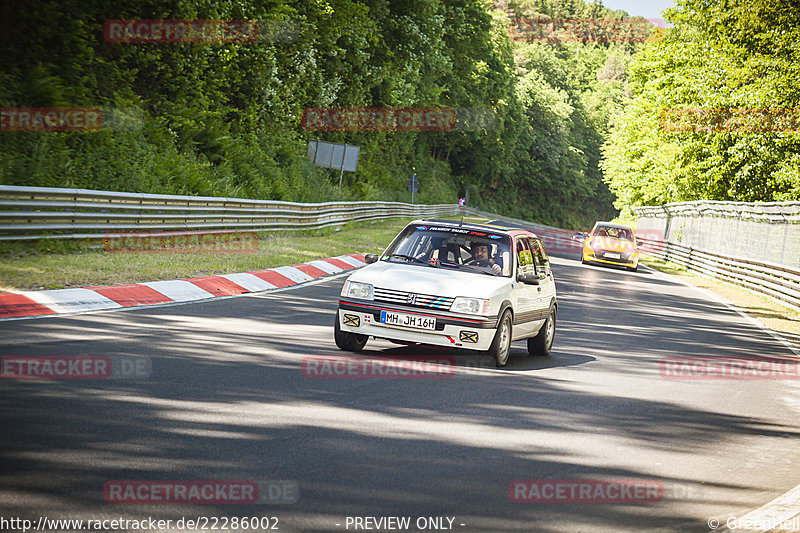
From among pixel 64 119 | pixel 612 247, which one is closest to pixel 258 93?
pixel 612 247

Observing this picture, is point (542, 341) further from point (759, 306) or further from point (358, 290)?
point (759, 306)

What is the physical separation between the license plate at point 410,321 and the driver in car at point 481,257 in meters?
1.47

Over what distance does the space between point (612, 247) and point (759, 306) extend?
35.6 ft

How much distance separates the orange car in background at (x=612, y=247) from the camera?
33.0 metres

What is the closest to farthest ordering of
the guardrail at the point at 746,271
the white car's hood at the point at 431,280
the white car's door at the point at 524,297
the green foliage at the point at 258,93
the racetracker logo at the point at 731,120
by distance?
the white car's hood at the point at 431,280, the white car's door at the point at 524,297, the green foliage at the point at 258,93, the guardrail at the point at 746,271, the racetracker logo at the point at 731,120

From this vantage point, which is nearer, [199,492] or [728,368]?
[199,492]

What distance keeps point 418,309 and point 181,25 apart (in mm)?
21117

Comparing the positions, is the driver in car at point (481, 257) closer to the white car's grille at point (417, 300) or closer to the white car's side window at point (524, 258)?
the white car's side window at point (524, 258)

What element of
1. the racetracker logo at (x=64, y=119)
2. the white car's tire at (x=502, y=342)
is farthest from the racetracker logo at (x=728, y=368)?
the racetracker logo at (x=64, y=119)

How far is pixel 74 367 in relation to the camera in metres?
7.50

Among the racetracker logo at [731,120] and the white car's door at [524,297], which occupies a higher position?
the racetracker logo at [731,120]

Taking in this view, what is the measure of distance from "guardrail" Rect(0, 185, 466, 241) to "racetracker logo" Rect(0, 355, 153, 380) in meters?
6.20

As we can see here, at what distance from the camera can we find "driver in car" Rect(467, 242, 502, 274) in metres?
10.5

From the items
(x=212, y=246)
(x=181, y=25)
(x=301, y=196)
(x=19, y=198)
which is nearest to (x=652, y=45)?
(x=301, y=196)
